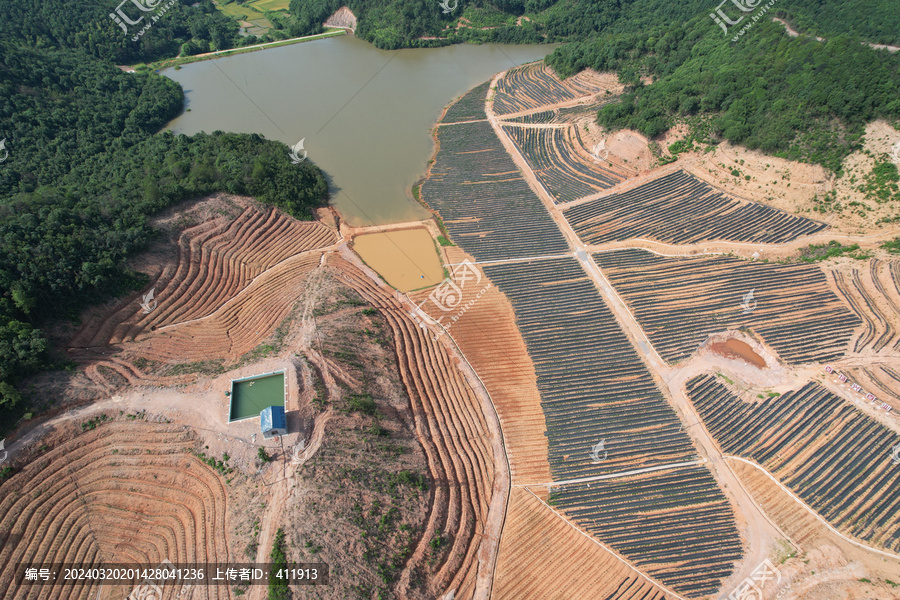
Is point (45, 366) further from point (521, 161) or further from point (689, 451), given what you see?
point (521, 161)

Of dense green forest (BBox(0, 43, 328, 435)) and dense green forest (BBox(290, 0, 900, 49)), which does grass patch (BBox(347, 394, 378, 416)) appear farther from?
dense green forest (BBox(290, 0, 900, 49))

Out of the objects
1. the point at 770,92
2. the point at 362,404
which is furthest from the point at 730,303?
the point at 362,404

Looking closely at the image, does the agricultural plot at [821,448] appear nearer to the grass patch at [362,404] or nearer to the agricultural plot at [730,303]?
the agricultural plot at [730,303]

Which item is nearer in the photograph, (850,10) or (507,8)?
(850,10)

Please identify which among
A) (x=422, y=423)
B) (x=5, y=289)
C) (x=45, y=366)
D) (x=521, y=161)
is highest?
(x=521, y=161)

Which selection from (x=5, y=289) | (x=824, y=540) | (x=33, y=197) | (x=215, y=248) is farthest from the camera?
(x=215, y=248)

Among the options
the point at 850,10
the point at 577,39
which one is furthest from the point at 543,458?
the point at 577,39

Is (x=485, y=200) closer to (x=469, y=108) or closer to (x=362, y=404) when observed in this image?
(x=469, y=108)
